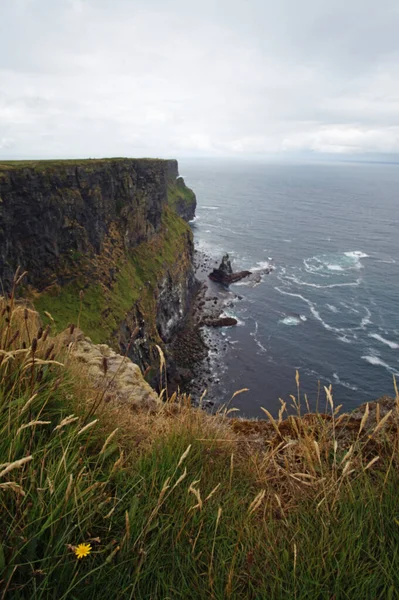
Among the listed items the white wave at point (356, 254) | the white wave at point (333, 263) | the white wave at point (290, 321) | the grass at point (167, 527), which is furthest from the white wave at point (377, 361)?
the grass at point (167, 527)

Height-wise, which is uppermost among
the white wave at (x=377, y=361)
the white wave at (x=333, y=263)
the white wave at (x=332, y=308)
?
the white wave at (x=333, y=263)

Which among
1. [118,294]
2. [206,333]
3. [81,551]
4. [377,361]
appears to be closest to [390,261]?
[377,361]

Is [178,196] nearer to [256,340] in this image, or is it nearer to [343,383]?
[256,340]

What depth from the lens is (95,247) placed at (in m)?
48.6

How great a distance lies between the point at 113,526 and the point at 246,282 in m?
85.7

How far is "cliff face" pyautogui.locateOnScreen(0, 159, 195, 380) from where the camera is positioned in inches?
1497

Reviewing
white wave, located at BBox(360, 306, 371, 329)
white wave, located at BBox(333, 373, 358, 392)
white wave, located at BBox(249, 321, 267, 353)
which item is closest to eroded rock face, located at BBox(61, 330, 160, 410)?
white wave, located at BBox(333, 373, 358, 392)

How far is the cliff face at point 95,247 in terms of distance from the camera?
125ft

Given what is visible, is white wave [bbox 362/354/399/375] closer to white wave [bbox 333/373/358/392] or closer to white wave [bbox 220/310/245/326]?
white wave [bbox 333/373/358/392]

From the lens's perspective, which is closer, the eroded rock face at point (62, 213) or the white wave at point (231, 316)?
the eroded rock face at point (62, 213)

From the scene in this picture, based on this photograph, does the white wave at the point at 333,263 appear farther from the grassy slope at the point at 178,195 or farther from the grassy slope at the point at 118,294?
the grassy slope at the point at 178,195

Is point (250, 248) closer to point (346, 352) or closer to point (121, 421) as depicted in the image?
point (346, 352)

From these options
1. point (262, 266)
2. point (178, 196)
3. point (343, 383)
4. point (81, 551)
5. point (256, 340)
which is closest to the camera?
point (81, 551)

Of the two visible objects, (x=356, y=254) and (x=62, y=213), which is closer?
(x=62, y=213)
